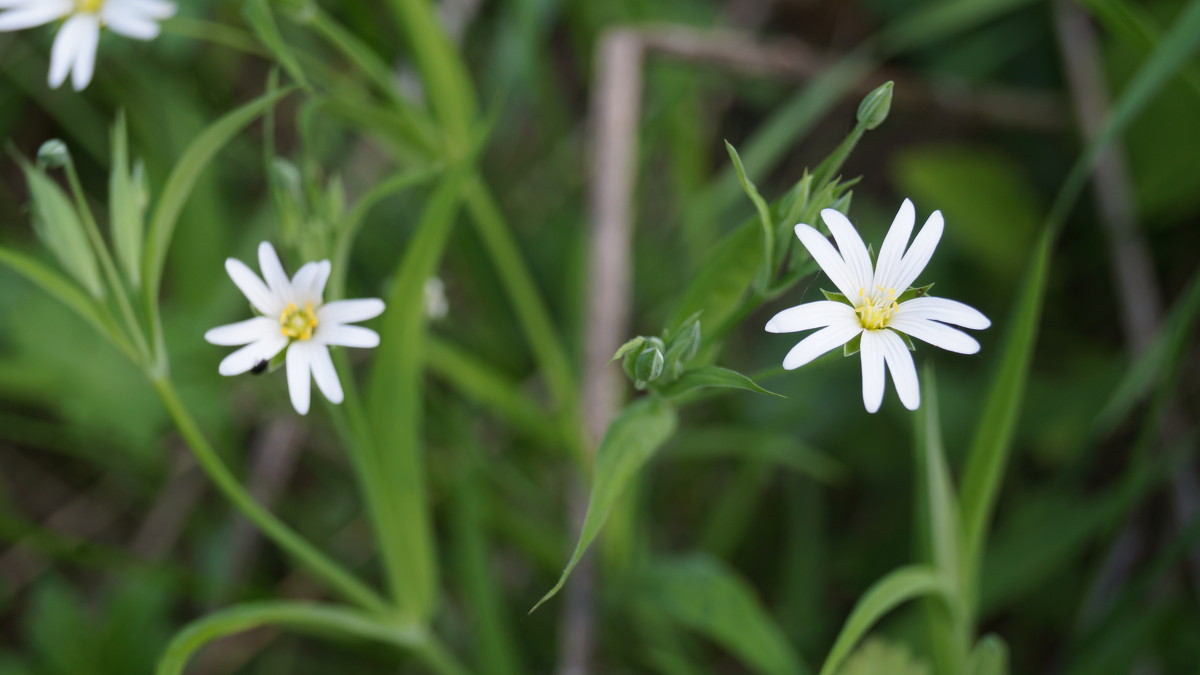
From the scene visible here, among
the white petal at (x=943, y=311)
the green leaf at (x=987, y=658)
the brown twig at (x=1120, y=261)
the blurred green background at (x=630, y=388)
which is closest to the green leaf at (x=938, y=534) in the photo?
the green leaf at (x=987, y=658)

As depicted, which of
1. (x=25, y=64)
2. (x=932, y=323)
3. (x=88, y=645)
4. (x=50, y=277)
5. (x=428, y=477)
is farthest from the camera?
(x=25, y=64)

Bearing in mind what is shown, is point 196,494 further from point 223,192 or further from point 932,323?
point 932,323

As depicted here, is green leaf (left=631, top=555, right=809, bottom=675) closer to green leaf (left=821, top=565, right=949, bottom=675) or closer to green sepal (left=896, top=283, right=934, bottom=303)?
green leaf (left=821, top=565, right=949, bottom=675)

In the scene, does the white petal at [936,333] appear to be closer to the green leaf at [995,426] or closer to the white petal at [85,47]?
the green leaf at [995,426]

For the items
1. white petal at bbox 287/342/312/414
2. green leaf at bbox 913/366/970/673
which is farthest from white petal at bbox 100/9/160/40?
green leaf at bbox 913/366/970/673

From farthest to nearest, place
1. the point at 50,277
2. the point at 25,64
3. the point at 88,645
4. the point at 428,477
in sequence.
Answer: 1. the point at 25,64
2. the point at 428,477
3. the point at 88,645
4. the point at 50,277

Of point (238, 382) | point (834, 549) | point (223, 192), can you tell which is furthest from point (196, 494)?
point (834, 549)

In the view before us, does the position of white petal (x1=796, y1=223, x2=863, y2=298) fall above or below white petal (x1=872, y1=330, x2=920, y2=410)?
above
